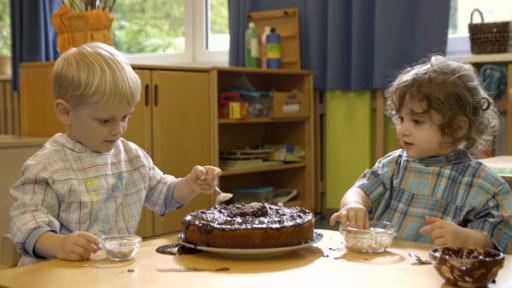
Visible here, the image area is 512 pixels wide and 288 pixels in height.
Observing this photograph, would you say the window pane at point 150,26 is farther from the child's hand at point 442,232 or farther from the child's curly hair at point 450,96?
the child's hand at point 442,232

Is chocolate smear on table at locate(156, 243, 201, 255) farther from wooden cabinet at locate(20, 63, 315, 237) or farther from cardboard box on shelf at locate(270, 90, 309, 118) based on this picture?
cardboard box on shelf at locate(270, 90, 309, 118)

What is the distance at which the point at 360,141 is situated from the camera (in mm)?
3867

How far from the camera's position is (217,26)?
4777mm

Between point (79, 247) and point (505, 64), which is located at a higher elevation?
point (505, 64)

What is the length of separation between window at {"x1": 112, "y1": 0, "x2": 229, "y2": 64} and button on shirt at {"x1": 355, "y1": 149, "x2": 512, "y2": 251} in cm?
308

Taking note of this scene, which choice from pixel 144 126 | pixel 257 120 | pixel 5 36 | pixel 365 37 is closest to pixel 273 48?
pixel 257 120

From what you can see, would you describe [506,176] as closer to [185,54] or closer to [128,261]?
[128,261]

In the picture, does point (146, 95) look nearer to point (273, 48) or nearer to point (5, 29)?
point (273, 48)

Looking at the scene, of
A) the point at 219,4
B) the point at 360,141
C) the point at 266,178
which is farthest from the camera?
the point at 219,4

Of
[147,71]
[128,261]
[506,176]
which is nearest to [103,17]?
[147,71]

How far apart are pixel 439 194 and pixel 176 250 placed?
2.23ft

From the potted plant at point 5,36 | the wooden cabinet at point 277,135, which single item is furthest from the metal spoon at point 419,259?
the potted plant at point 5,36

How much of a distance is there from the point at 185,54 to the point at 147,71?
167 cm

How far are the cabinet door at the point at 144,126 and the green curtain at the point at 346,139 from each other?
1.19 metres
